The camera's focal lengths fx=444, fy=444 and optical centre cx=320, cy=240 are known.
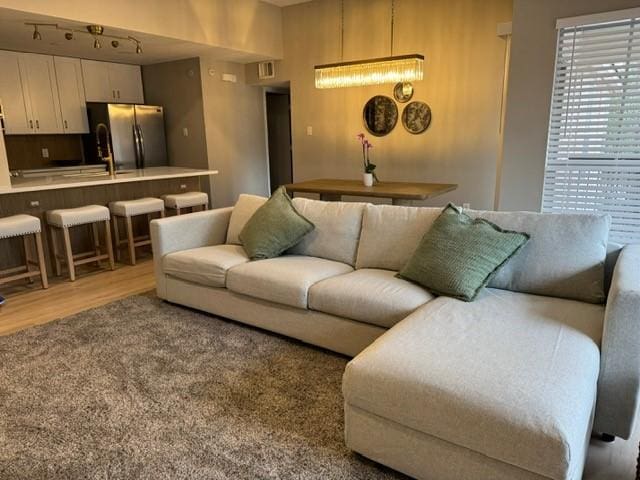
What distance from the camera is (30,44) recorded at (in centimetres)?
525

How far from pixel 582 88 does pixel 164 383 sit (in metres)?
3.48

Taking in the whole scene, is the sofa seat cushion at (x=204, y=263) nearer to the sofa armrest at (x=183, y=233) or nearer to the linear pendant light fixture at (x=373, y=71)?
the sofa armrest at (x=183, y=233)

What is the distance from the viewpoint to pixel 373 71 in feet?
13.6

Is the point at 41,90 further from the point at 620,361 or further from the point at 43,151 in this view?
the point at 620,361

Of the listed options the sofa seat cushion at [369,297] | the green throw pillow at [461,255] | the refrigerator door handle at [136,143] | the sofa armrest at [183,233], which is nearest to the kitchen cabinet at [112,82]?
the refrigerator door handle at [136,143]

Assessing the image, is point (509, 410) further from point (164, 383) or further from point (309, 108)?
point (309, 108)

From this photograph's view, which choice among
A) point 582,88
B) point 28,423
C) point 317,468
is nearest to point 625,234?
point 582,88

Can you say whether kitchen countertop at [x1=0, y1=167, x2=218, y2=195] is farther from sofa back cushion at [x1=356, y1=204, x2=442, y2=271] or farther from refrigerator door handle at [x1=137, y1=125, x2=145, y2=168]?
sofa back cushion at [x1=356, y1=204, x2=442, y2=271]

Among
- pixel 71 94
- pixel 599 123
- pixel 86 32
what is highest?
pixel 86 32

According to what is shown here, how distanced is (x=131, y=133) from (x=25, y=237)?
280 centimetres

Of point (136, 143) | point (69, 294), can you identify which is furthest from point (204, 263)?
point (136, 143)

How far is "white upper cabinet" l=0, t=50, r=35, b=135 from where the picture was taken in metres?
5.53

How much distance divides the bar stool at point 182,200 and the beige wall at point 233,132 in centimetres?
134

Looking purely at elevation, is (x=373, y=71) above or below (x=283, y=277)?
above
